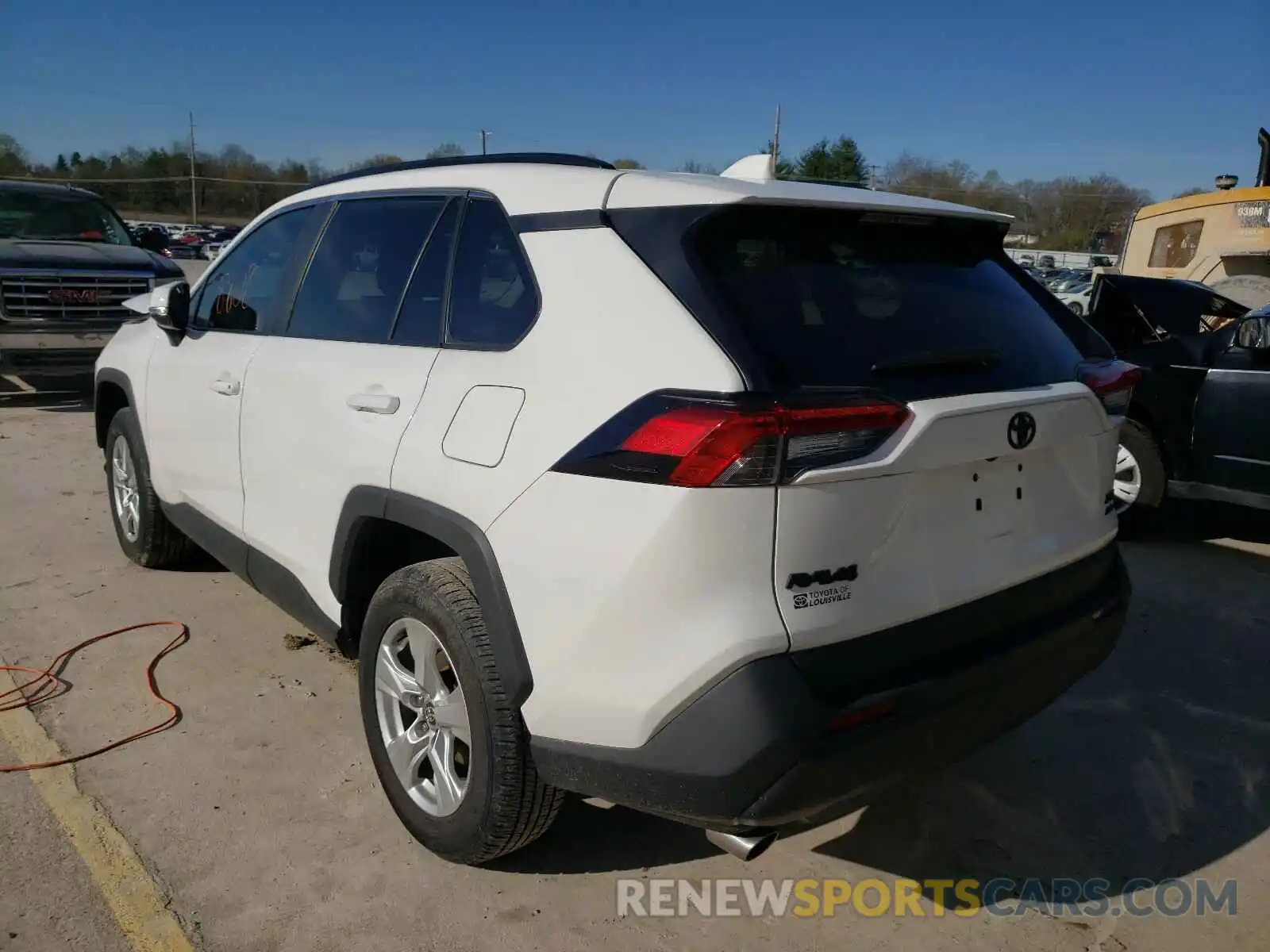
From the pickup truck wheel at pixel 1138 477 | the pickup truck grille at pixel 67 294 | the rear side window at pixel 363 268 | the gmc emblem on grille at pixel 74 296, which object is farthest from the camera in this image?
the gmc emblem on grille at pixel 74 296

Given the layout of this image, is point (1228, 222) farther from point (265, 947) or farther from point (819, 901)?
point (265, 947)

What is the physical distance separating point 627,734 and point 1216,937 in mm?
1742

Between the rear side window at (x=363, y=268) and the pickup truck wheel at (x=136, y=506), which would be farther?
the pickup truck wheel at (x=136, y=506)

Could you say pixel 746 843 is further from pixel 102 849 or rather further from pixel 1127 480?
pixel 1127 480

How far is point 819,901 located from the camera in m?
2.69

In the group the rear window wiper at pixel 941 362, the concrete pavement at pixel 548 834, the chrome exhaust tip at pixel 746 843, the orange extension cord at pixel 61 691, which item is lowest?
the orange extension cord at pixel 61 691

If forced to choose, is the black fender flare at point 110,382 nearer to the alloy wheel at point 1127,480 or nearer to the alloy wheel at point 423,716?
the alloy wheel at point 423,716

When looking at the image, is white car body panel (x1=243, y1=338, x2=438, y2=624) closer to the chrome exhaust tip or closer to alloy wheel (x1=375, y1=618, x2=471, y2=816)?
alloy wheel (x1=375, y1=618, x2=471, y2=816)

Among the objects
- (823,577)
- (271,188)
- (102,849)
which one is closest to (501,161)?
(823,577)

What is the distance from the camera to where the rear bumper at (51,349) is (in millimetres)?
9016

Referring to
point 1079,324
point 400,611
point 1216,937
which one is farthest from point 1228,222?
point 400,611

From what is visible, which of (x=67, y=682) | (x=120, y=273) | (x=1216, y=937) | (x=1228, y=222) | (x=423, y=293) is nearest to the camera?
(x=1216, y=937)

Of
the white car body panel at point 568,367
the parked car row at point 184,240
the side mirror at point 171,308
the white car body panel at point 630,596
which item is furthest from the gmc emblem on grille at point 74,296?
the white car body panel at point 630,596

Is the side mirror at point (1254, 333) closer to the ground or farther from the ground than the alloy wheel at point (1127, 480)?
farther from the ground
